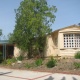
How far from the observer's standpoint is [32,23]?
2250 centimetres

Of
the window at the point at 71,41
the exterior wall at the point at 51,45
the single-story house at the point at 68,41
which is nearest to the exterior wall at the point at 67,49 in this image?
the single-story house at the point at 68,41

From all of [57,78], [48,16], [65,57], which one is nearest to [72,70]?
[57,78]

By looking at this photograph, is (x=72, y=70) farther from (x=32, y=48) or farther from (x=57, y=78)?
(x=32, y=48)

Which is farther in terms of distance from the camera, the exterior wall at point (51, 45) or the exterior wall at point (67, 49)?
the exterior wall at point (51, 45)

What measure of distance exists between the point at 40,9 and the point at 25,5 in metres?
1.76

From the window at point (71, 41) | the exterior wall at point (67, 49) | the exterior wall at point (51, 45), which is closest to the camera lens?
the exterior wall at point (67, 49)

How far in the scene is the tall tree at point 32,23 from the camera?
75.4ft

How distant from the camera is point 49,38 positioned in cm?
2538

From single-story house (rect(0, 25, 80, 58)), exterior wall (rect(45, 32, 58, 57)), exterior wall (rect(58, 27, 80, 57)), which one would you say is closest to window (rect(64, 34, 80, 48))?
single-story house (rect(0, 25, 80, 58))

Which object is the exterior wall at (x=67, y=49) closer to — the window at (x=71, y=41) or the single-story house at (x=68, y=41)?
the single-story house at (x=68, y=41)

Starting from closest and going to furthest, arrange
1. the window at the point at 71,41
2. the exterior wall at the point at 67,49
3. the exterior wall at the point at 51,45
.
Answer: the exterior wall at the point at 67,49
the window at the point at 71,41
the exterior wall at the point at 51,45

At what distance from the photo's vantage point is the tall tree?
2297cm

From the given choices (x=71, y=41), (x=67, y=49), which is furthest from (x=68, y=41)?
(x=67, y=49)

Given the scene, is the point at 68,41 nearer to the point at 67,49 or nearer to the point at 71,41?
the point at 71,41
